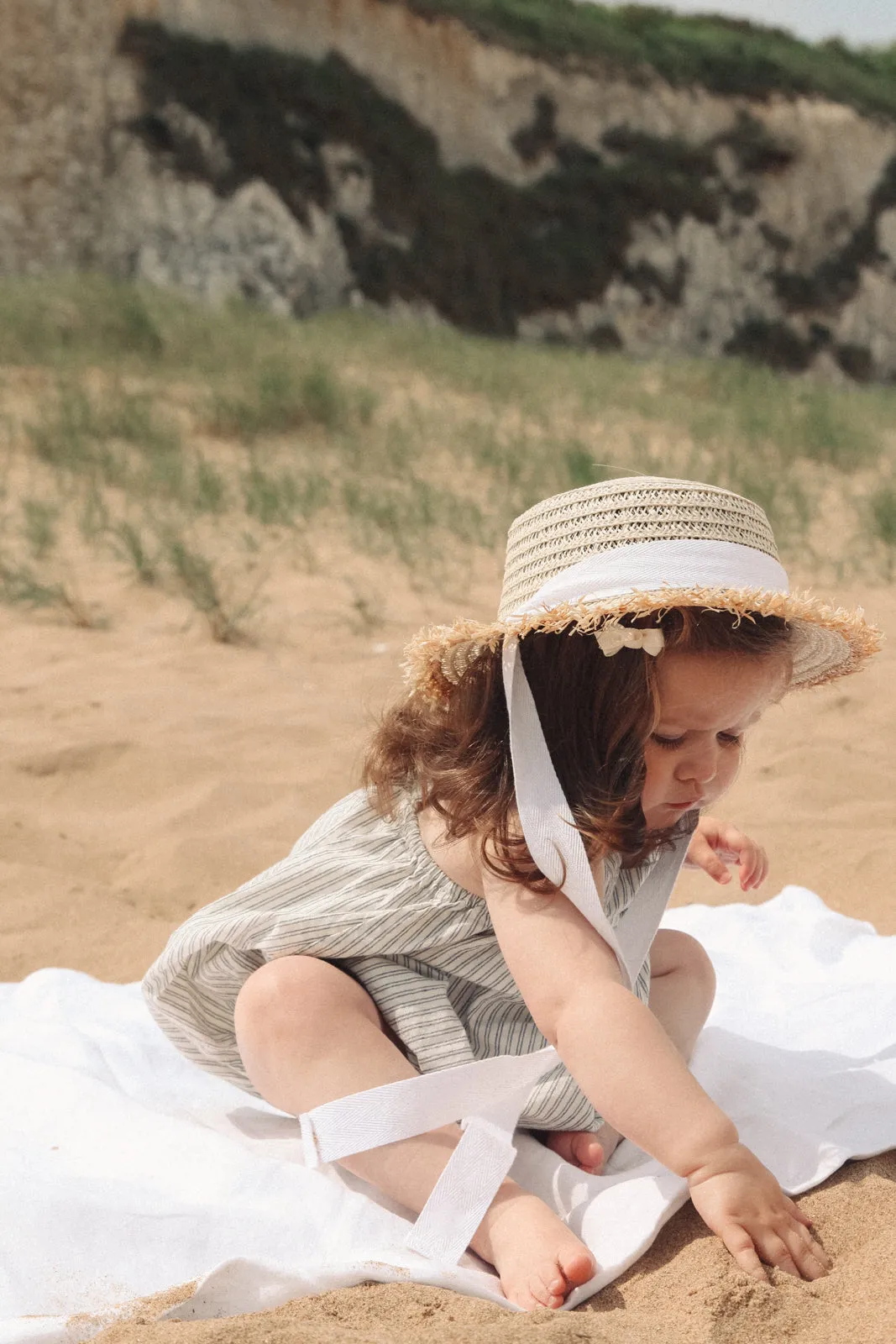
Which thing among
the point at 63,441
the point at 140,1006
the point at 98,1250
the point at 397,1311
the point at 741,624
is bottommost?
the point at 63,441

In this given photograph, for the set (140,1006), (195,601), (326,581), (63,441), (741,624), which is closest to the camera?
(741,624)

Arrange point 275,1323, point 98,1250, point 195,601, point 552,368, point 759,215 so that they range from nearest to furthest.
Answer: point 275,1323 → point 98,1250 → point 195,601 → point 552,368 → point 759,215

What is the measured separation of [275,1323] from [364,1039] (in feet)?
1.38

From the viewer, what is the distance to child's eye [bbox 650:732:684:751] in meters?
1.65

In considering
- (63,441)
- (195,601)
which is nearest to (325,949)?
(195,601)

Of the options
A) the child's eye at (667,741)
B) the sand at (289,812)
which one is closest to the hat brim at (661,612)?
the child's eye at (667,741)

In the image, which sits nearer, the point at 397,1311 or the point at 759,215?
→ the point at 397,1311

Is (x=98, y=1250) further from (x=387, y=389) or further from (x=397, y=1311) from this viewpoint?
(x=387, y=389)

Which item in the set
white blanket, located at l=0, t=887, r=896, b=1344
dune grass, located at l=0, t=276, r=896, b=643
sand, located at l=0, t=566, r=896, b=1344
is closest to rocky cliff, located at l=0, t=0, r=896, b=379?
dune grass, located at l=0, t=276, r=896, b=643

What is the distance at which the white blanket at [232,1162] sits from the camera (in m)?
1.46

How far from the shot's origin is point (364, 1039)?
1650 millimetres

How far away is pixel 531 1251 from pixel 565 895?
386mm

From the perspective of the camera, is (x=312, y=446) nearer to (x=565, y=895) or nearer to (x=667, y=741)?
(x=667, y=741)

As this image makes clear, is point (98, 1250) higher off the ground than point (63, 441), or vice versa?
point (98, 1250)
